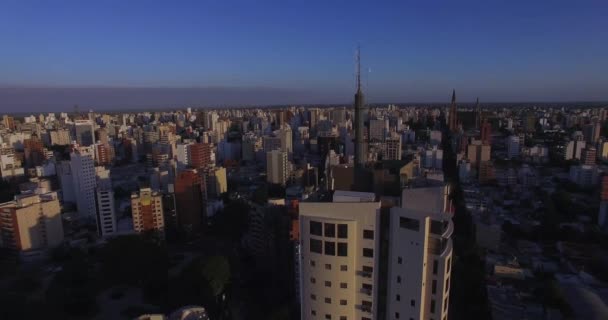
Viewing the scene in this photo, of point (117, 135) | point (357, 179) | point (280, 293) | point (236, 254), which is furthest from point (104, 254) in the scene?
point (117, 135)

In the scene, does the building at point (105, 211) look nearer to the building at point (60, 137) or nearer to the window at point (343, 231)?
the window at point (343, 231)

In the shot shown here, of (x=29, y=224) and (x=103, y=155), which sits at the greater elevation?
(x=103, y=155)

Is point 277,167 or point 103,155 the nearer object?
point 277,167

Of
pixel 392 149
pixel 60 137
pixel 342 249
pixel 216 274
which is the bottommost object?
pixel 216 274

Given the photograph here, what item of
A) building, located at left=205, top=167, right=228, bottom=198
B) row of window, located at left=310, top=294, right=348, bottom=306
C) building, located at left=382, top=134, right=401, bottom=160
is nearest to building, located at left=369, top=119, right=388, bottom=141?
building, located at left=382, top=134, right=401, bottom=160

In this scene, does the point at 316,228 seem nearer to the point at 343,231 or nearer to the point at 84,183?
the point at 343,231

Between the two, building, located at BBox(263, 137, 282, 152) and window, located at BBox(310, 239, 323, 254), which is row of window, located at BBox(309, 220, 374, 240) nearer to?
window, located at BBox(310, 239, 323, 254)

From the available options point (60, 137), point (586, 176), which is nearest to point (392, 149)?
point (586, 176)

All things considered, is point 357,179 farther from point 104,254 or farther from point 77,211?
point 77,211
